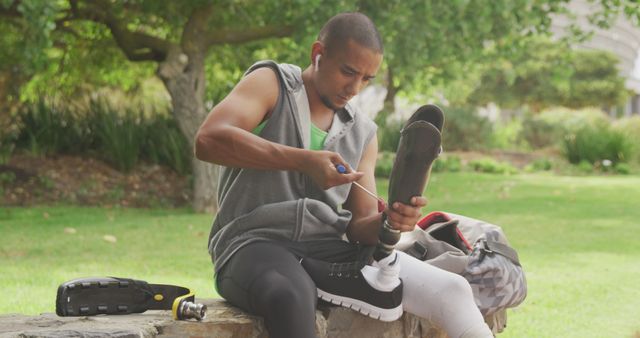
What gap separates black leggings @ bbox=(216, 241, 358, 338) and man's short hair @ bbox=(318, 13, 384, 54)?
766mm

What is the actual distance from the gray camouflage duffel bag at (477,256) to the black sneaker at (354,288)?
445 mm

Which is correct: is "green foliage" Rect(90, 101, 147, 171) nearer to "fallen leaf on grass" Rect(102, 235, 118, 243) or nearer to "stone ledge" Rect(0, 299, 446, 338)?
"fallen leaf on grass" Rect(102, 235, 118, 243)

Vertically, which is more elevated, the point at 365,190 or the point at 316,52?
the point at 316,52

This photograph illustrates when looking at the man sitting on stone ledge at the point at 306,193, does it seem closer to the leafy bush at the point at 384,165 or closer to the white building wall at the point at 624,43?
the leafy bush at the point at 384,165

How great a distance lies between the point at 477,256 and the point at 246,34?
29.4 ft

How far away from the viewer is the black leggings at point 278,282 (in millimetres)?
3168

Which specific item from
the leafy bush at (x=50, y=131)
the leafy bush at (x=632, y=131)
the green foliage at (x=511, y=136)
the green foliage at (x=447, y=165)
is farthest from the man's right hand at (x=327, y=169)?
the green foliage at (x=511, y=136)

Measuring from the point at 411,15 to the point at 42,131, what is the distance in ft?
17.8

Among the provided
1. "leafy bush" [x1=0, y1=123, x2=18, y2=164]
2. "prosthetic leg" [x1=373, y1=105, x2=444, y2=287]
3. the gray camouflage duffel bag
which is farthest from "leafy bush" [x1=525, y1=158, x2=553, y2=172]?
"prosthetic leg" [x1=373, y1=105, x2=444, y2=287]

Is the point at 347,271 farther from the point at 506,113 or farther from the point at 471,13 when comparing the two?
the point at 506,113

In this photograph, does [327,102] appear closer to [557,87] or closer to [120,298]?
[120,298]

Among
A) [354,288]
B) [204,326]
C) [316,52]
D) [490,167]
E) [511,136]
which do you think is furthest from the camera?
[511,136]

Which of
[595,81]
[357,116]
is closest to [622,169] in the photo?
[357,116]

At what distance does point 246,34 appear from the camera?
12562mm
